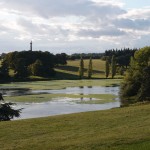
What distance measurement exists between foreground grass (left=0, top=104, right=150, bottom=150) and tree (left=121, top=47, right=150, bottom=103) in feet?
109

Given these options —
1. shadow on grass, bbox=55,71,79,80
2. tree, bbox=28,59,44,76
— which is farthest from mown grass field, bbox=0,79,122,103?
shadow on grass, bbox=55,71,79,80

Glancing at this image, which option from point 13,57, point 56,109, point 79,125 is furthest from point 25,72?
point 79,125

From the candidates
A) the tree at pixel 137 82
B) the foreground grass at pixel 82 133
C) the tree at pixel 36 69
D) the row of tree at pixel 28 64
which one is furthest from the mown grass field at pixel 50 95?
the foreground grass at pixel 82 133

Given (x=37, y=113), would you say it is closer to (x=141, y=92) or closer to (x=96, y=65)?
(x=141, y=92)

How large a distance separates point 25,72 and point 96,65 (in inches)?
1890

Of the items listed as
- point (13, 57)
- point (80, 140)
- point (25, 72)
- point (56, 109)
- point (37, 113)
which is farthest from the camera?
point (13, 57)

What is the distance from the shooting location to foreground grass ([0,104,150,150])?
46.3ft

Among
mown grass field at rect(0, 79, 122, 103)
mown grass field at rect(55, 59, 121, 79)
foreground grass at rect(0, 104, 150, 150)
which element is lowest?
mown grass field at rect(0, 79, 122, 103)

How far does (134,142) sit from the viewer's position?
14.1m

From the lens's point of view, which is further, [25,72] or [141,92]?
[25,72]

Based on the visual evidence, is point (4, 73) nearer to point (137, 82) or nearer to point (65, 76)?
point (65, 76)

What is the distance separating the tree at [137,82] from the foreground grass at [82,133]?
3311 centimetres

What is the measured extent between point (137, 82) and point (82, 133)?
45.0 metres

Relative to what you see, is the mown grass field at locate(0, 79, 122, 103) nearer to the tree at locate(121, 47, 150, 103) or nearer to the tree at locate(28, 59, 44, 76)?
the tree at locate(121, 47, 150, 103)
